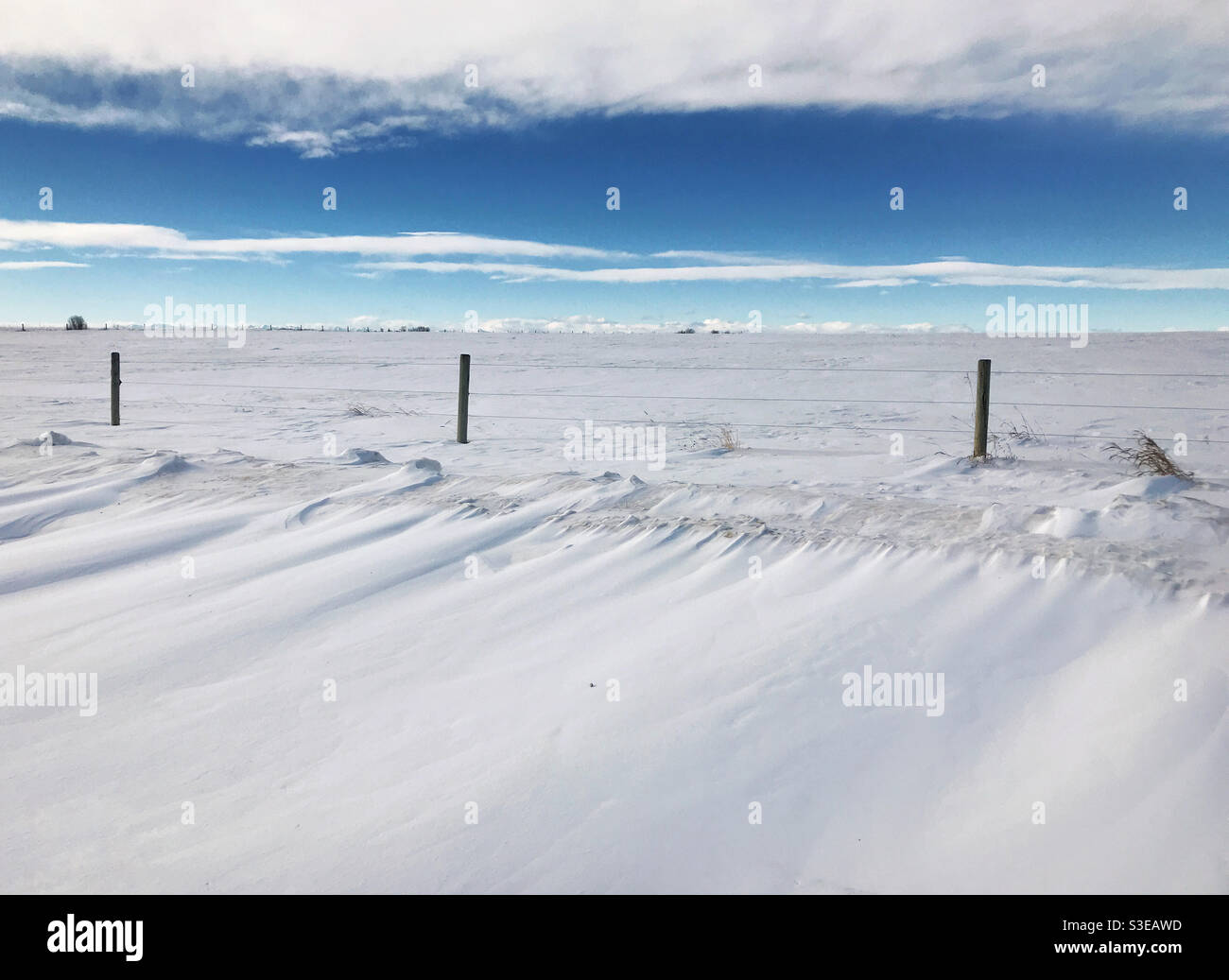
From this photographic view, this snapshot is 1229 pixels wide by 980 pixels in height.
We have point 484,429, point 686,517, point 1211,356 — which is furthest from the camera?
point 1211,356

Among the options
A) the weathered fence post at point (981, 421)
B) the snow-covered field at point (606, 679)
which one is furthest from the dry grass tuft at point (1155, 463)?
the weathered fence post at point (981, 421)

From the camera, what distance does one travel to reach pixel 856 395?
15227 mm

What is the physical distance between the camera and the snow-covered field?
2357 millimetres

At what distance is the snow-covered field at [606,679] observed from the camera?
2357mm

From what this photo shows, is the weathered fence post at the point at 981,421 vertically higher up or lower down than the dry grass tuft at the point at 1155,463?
higher up

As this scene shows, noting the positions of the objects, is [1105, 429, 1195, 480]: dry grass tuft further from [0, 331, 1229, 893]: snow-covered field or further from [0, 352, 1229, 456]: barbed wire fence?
[0, 352, 1229, 456]: barbed wire fence

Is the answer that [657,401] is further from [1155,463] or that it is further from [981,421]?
[1155,463]

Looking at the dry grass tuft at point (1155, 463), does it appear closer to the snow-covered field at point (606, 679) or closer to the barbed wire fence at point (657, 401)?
the snow-covered field at point (606, 679)

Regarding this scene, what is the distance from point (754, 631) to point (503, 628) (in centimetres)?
121

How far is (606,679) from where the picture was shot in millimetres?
3307

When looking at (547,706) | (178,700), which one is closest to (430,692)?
(547,706)

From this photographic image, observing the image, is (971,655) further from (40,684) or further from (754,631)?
(40,684)

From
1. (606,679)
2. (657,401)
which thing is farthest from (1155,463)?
(657,401)

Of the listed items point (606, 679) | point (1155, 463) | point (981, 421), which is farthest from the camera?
point (981, 421)
